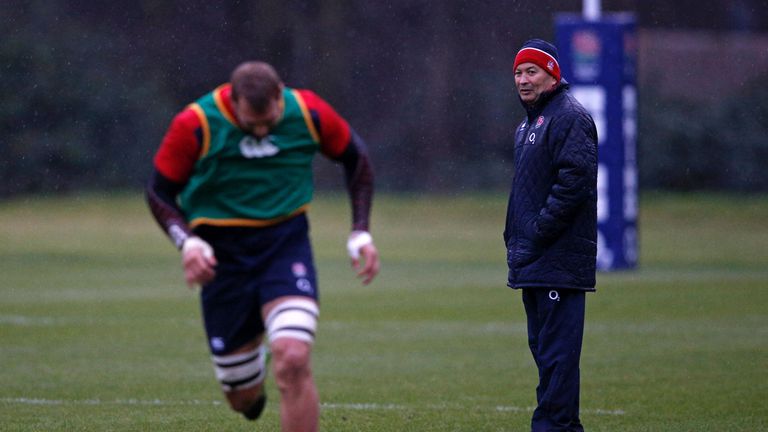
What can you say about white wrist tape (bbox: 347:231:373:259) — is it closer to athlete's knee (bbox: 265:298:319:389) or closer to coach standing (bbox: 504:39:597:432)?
athlete's knee (bbox: 265:298:319:389)

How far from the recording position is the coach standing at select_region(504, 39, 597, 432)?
753cm

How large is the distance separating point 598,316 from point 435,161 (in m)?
30.1

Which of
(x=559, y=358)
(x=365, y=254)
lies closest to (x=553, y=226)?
(x=559, y=358)

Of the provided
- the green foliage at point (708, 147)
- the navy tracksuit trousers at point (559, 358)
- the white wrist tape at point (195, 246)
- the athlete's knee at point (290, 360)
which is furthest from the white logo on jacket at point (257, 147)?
the green foliage at point (708, 147)

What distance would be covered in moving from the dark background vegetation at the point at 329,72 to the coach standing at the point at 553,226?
3596cm

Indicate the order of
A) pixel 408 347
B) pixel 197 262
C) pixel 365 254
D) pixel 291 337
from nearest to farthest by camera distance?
pixel 197 262
pixel 291 337
pixel 365 254
pixel 408 347

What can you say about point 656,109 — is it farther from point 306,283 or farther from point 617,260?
point 306,283

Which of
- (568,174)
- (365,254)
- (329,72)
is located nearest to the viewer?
(365,254)

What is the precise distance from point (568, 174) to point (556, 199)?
5.7 inches

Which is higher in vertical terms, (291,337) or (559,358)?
(291,337)

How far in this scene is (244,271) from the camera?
730cm

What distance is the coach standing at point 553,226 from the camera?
7527 millimetres

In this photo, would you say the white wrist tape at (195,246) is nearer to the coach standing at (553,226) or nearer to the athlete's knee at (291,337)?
the athlete's knee at (291,337)

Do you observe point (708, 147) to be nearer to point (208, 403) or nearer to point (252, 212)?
point (208, 403)
